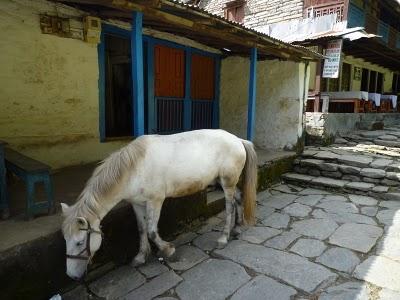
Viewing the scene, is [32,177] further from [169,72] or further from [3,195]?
[169,72]

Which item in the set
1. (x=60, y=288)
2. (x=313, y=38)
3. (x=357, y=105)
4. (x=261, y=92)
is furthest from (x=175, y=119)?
(x=357, y=105)

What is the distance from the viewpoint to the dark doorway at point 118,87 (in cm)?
721

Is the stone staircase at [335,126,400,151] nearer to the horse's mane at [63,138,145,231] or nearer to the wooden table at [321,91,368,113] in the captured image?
the wooden table at [321,91,368,113]

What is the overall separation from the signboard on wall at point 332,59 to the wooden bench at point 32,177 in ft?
29.9

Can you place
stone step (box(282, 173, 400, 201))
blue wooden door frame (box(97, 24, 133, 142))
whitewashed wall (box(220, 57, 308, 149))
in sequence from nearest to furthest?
blue wooden door frame (box(97, 24, 133, 142))
stone step (box(282, 173, 400, 201))
whitewashed wall (box(220, 57, 308, 149))

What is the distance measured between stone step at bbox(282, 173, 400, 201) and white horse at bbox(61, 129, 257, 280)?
119 inches

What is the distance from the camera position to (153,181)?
317 cm

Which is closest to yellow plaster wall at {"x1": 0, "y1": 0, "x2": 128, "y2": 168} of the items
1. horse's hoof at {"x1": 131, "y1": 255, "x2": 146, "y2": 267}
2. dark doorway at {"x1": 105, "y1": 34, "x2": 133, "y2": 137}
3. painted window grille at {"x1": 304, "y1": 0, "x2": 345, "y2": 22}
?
dark doorway at {"x1": 105, "y1": 34, "x2": 133, "y2": 137}

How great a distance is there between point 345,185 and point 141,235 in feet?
15.2

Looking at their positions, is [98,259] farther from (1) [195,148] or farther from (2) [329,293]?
(2) [329,293]

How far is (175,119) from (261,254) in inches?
164

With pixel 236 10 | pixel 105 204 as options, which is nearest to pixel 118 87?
pixel 105 204

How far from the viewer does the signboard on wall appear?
9351mm

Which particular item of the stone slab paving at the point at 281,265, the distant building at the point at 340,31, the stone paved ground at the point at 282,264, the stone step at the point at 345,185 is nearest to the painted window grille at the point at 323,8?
the distant building at the point at 340,31
